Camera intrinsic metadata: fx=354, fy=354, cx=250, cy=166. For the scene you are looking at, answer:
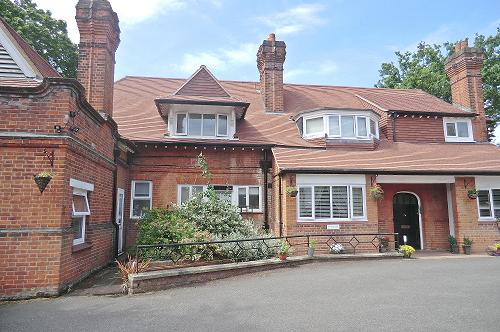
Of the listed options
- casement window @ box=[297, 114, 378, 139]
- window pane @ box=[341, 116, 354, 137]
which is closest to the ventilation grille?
casement window @ box=[297, 114, 378, 139]

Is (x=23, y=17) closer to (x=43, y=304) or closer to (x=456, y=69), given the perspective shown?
(x=43, y=304)

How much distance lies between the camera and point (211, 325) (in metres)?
5.62

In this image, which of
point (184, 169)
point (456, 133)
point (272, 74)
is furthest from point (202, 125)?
point (456, 133)

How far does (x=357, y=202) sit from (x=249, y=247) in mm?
5386

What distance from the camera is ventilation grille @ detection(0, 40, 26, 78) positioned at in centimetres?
865

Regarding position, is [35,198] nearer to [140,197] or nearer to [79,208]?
[79,208]

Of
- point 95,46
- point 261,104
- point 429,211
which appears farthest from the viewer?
point 261,104

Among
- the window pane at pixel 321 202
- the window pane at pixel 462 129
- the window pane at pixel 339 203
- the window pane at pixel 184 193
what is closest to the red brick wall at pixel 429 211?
the window pane at pixel 339 203

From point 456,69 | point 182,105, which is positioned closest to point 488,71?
point 456,69

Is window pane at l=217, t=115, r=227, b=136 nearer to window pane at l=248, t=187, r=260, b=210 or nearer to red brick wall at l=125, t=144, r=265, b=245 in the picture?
red brick wall at l=125, t=144, r=265, b=245

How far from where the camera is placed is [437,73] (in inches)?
1205

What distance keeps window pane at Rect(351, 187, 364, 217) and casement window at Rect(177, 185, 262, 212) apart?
12.6ft

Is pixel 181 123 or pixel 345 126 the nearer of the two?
pixel 181 123

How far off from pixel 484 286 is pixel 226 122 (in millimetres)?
10975
